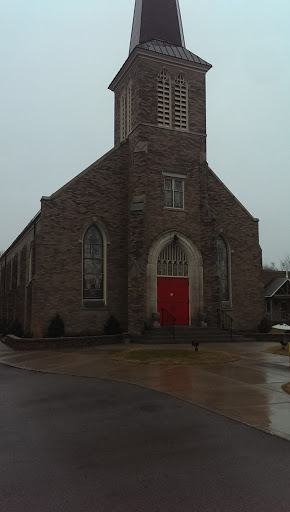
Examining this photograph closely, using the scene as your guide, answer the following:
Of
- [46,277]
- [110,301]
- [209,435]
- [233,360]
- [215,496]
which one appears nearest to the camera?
[215,496]

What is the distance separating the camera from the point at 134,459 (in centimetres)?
491

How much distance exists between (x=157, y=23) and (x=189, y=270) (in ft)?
50.2

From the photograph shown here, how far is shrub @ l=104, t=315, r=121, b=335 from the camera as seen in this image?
70.5 ft

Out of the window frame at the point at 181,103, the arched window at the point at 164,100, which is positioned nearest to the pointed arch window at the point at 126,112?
the arched window at the point at 164,100

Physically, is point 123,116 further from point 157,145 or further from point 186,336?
point 186,336

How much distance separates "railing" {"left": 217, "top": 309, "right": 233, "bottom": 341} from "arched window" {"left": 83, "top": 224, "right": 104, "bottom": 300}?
632cm

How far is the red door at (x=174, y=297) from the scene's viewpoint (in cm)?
2234

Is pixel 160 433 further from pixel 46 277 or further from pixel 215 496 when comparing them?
pixel 46 277

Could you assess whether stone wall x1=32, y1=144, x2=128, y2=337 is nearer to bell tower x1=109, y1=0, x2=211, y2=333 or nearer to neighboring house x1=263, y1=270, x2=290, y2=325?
bell tower x1=109, y1=0, x2=211, y2=333

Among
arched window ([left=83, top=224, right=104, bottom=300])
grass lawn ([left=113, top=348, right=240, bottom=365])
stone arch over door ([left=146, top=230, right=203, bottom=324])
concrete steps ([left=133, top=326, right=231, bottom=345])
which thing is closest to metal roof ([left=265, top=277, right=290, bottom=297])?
stone arch over door ([left=146, top=230, right=203, bottom=324])

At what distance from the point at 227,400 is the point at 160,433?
231 centimetres

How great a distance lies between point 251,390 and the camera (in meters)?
8.70

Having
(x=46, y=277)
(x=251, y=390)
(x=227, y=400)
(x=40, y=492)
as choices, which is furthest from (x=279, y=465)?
(x=46, y=277)

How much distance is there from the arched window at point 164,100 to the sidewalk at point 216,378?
531 inches
